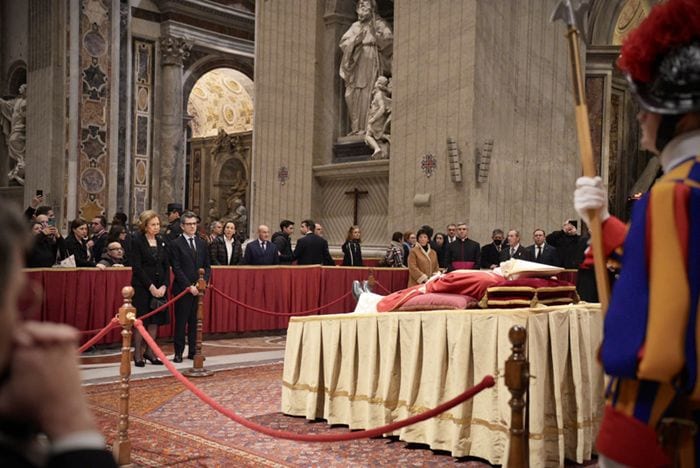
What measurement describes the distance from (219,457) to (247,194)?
2262 centimetres

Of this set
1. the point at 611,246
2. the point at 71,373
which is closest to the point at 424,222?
the point at 611,246

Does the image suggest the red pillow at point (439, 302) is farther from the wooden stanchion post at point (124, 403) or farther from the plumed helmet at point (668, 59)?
the plumed helmet at point (668, 59)

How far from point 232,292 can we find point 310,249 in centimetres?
173

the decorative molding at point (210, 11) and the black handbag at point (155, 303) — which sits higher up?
the decorative molding at point (210, 11)

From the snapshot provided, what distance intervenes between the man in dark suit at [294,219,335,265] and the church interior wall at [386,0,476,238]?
2001 millimetres

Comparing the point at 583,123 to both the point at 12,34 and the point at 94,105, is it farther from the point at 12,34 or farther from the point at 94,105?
the point at 12,34

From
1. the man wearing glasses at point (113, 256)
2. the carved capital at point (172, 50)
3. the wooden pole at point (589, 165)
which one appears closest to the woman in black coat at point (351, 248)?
the man wearing glasses at point (113, 256)

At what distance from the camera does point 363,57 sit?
50.1 feet

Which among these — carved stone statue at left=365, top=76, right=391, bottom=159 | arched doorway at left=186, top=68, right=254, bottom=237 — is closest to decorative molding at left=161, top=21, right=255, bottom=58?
arched doorway at left=186, top=68, right=254, bottom=237

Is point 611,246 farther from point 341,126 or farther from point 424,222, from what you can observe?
point 341,126

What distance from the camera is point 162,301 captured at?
877 centimetres

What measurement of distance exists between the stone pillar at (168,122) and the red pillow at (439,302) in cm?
1730

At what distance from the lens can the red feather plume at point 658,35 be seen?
7.00 feet

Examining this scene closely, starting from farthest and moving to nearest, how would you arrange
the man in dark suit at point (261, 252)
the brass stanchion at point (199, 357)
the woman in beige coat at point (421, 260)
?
the man in dark suit at point (261, 252)
the woman in beige coat at point (421, 260)
the brass stanchion at point (199, 357)
